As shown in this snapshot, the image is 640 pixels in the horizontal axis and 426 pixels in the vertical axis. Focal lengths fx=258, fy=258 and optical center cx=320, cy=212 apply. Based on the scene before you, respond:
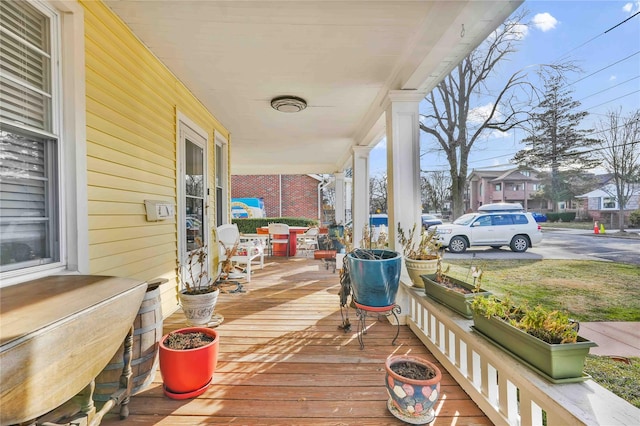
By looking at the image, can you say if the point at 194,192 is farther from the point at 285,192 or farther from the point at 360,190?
the point at 285,192

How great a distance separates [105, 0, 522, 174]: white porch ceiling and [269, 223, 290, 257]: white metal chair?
3.28 meters

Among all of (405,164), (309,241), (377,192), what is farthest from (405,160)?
(377,192)

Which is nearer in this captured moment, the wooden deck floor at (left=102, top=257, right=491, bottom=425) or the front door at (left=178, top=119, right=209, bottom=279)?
the wooden deck floor at (left=102, top=257, right=491, bottom=425)

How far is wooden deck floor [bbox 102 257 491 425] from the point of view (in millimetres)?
1436

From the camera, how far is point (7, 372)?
2.41 feet

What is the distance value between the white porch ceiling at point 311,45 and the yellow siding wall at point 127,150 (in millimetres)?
181

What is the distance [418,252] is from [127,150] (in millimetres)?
2691

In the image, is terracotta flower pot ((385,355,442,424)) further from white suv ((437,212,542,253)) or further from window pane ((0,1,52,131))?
white suv ((437,212,542,253))

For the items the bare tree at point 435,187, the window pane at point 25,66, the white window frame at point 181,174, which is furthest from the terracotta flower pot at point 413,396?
the bare tree at point 435,187

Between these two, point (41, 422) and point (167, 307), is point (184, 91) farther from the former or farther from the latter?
point (41, 422)

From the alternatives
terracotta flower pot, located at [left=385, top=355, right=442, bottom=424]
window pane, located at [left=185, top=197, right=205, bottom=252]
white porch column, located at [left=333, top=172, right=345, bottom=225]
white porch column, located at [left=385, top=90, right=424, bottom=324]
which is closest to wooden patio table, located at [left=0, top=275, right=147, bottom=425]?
terracotta flower pot, located at [left=385, top=355, right=442, bottom=424]

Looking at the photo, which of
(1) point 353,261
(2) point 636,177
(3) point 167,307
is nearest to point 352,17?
(1) point 353,261

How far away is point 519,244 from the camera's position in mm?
6047

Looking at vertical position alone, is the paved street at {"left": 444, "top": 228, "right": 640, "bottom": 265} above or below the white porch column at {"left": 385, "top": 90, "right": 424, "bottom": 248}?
below
